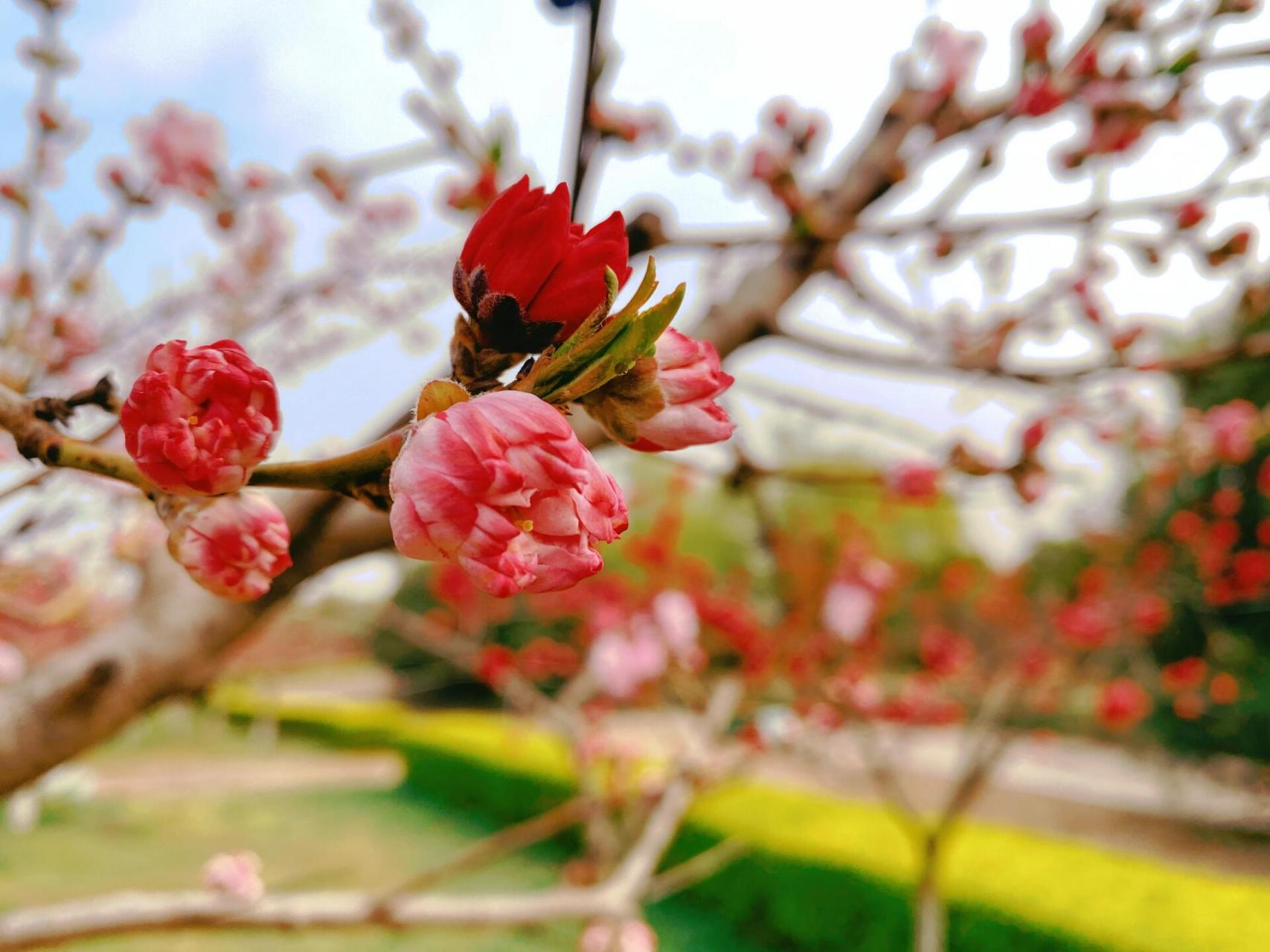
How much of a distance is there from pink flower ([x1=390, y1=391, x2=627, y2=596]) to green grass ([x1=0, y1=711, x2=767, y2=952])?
19.7ft

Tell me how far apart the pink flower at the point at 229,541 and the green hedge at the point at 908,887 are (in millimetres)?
4447

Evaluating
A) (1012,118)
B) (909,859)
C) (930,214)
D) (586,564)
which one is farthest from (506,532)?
(909,859)

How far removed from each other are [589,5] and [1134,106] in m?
1.36

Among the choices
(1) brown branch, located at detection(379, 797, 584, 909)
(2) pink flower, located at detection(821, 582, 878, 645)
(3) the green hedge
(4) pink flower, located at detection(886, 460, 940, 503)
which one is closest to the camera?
(1) brown branch, located at detection(379, 797, 584, 909)

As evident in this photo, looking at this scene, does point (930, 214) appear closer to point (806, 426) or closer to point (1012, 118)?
point (1012, 118)

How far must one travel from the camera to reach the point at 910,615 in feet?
50.0

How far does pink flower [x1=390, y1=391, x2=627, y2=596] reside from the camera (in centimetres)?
40

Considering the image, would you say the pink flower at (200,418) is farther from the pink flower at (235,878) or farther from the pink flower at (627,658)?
the pink flower at (627,658)

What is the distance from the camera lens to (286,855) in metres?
9.17

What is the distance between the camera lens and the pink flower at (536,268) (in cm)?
44

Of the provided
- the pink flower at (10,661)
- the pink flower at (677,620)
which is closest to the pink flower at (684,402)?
the pink flower at (677,620)

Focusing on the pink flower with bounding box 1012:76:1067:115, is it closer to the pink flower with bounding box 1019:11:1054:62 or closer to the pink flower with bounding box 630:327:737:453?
the pink flower with bounding box 1019:11:1054:62

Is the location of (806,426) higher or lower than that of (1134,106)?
higher

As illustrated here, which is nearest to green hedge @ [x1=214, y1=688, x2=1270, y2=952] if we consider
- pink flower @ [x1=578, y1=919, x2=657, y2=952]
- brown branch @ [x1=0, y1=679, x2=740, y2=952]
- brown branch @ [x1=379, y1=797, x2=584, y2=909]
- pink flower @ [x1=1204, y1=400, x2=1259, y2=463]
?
pink flower @ [x1=578, y1=919, x2=657, y2=952]
